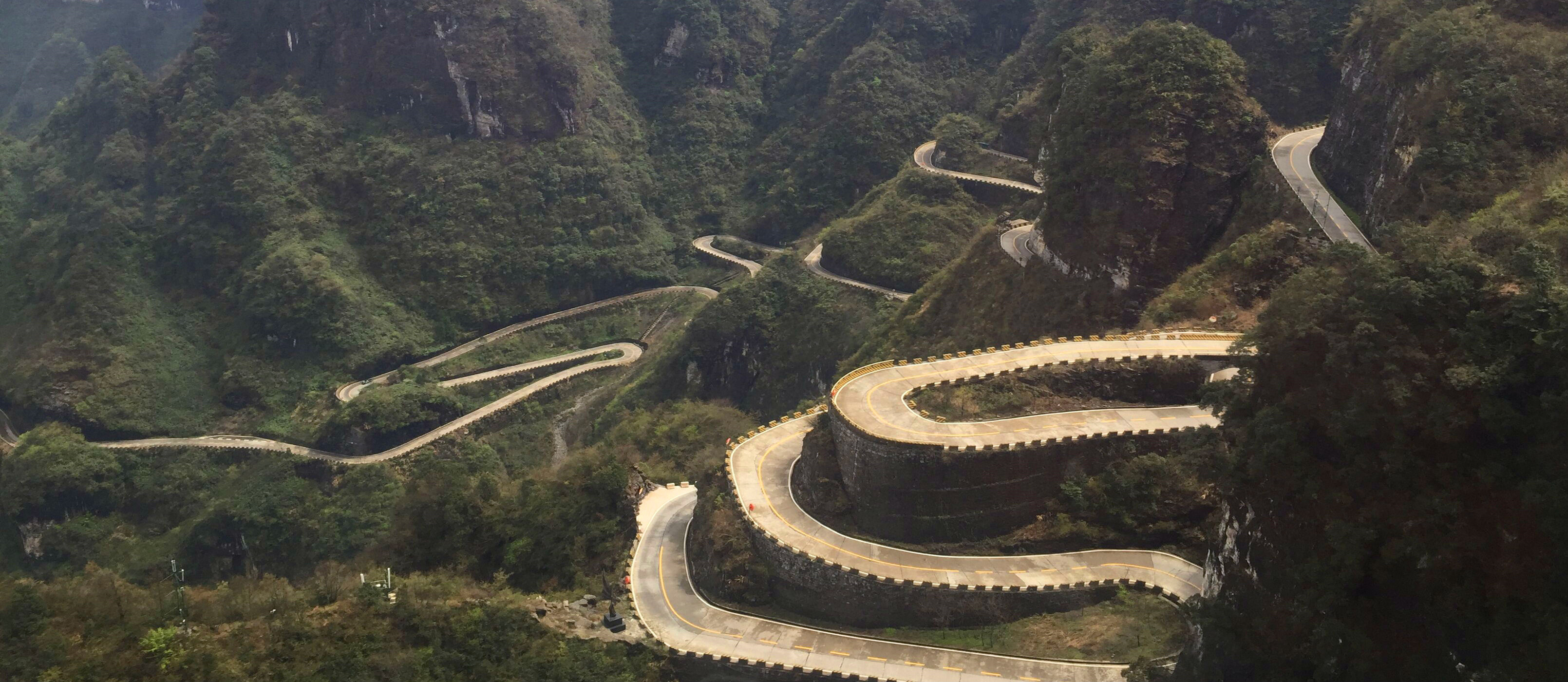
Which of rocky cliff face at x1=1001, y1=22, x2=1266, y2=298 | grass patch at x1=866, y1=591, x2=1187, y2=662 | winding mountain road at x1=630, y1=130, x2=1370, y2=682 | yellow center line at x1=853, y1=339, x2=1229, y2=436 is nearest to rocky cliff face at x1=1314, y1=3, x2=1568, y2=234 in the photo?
winding mountain road at x1=630, y1=130, x2=1370, y2=682

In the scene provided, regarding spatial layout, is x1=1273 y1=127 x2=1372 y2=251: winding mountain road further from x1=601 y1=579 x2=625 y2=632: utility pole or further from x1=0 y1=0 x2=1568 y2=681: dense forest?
x1=601 y1=579 x2=625 y2=632: utility pole

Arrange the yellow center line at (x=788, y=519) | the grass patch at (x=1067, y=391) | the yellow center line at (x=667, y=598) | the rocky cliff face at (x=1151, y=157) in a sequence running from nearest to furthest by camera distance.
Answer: the yellow center line at (x=788, y=519) → the yellow center line at (x=667, y=598) → the grass patch at (x=1067, y=391) → the rocky cliff face at (x=1151, y=157)

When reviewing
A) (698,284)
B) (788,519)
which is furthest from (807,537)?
(698,284)

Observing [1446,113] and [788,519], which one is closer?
[788,519]

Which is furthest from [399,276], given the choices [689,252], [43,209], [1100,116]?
[1100,116]

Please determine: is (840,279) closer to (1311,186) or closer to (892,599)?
(1311,186)

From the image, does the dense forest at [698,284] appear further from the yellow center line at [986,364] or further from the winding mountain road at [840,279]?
the yellow center line at [986,364]

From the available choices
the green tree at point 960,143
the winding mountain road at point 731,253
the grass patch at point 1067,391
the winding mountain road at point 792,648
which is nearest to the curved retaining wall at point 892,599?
the winding mountain road at point 792,648
